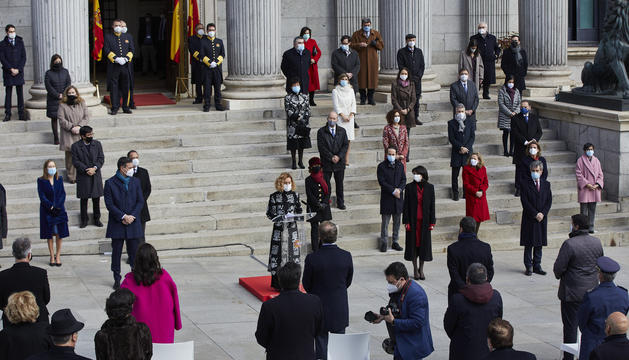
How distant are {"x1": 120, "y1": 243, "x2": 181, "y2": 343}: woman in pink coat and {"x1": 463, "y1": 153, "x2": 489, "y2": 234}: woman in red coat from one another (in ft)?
29.2

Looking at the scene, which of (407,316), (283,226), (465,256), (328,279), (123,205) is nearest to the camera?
(407,316)

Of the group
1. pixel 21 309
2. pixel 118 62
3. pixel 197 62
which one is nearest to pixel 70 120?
pixel 118 62

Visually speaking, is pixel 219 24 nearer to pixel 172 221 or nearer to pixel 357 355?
pixel 172 221

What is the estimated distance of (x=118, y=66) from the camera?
21.2 meters

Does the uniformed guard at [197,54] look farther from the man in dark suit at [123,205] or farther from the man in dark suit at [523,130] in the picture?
the man in dark suit at [123,205]

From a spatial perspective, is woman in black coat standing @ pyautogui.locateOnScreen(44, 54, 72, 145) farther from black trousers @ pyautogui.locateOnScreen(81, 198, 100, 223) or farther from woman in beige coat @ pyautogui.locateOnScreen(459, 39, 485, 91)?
woman in beige coat @ pyautogui.locateOnScreen(459, 39, 485, 91)

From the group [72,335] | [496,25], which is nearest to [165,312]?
[72,335]

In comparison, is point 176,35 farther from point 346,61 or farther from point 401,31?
point 401,31

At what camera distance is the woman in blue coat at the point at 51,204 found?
54.4 feet

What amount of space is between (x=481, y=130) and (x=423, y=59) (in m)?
1.94

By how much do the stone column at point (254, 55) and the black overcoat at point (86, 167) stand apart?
16.0 feet

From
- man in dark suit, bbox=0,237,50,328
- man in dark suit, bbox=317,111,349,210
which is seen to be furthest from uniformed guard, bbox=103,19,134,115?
man in dark suit, bbox=0,237,50,328

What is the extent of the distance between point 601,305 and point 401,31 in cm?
1337

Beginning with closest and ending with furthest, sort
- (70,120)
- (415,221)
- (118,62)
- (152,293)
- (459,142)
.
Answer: (152,293) → (415,221) → (70,120) → (459,142) → (118,62)
